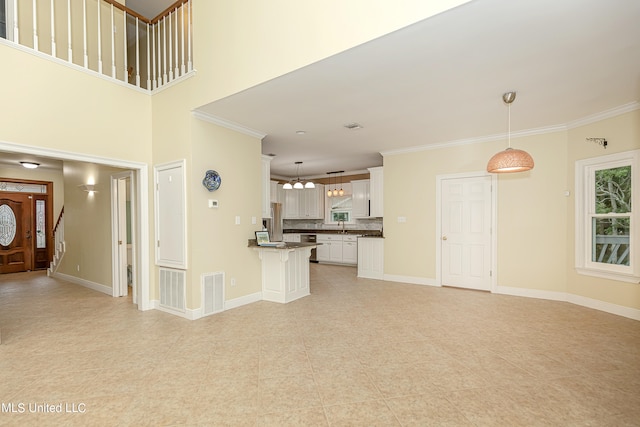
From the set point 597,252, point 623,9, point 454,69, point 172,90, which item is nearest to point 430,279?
point 597,252

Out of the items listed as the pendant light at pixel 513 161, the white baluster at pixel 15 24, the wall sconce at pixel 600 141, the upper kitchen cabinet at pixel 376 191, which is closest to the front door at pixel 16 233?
the white baluster at pixel 15 24

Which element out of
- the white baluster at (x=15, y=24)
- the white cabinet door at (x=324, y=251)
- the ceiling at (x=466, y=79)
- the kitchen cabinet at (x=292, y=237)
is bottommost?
the white cabinet door at (x=324, y=251)

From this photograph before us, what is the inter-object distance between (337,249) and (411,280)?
2.90 meters

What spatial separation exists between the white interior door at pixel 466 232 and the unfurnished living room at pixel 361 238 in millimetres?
39

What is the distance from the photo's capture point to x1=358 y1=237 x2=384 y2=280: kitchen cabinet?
6.65m

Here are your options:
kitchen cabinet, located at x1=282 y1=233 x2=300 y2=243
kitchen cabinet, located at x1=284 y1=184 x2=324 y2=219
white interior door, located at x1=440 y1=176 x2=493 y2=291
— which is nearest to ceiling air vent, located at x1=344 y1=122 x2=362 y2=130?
white interior door, located at x1=440 y1=176 x2=493 y2=291

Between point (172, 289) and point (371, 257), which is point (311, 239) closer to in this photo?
point (371, 257)

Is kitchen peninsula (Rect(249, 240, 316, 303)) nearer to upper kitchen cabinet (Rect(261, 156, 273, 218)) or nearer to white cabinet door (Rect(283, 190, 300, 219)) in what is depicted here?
upper kitchen cabinet (Rect(261, 156, 273, 218))

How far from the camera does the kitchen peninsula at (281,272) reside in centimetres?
481

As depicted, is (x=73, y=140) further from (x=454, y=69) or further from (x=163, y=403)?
(x=454, y=69)

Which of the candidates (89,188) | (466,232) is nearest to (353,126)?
(466,232)

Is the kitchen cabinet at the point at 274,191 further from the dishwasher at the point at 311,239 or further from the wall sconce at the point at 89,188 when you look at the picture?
the wall sconce at the point at 89,188

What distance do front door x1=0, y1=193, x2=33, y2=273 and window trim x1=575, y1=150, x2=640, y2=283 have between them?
11.7 m

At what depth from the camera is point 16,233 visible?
25.6ft
